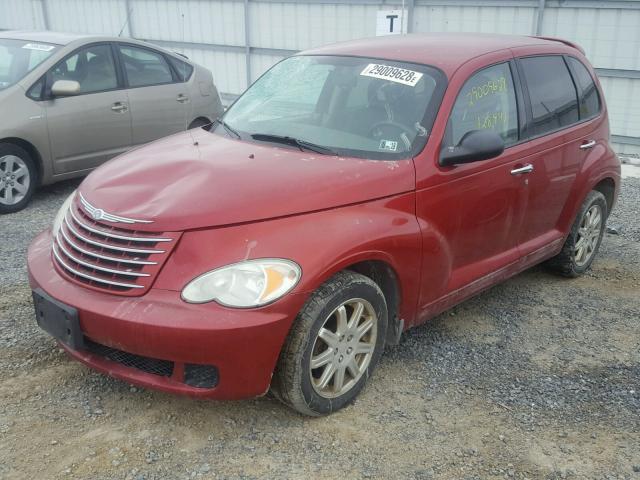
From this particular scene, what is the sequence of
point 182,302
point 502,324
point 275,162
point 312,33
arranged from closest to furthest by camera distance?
1. point 182,302
2. point 275,162
3. point 502,324
4. point 312,33

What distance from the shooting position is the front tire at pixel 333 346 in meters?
2.99

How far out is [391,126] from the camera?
145 inches

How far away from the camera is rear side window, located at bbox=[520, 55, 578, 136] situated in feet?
14.2

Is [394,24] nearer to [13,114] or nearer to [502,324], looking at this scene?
[13,114]

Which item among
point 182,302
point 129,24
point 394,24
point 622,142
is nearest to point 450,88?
point 182,302

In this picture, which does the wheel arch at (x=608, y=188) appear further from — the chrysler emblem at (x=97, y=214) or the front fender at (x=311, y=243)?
the chrysler emblem at (x=97, y=214)

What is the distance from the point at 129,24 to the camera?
14352 mm

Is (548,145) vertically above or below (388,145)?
below

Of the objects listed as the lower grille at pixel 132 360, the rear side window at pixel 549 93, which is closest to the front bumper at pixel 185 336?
the lower grille at pixel 132 360

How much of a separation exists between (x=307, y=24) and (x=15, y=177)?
22.5 ft

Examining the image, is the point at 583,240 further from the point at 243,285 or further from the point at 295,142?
the point at 243,285

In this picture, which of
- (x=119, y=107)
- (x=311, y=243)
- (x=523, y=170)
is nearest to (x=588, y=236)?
(x=523, y=170)

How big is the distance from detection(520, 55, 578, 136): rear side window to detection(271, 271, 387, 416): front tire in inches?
71.2

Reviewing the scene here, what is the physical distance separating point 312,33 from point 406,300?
9178mm
